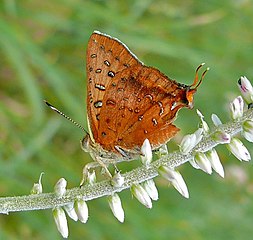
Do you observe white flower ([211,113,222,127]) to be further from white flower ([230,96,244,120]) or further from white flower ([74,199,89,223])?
white flower ([74,199,89,223])

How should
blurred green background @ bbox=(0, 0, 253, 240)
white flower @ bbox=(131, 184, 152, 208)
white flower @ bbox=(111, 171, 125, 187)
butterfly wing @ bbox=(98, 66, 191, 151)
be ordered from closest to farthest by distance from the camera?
1. white flower @ bbox=(111, 171, 125, 187)
2. white flower @ bbox=(131, 184, 152, 208)
3. butterfly wing @ bbox=(98, 66, 191, 151)
4. blurred green background @ bbox=(0, 0, 253, 240)

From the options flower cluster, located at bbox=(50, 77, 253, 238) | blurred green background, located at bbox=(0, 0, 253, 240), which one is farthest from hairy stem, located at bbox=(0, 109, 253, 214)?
blurred green background, located at bbox=(0, 0, 253, 240)

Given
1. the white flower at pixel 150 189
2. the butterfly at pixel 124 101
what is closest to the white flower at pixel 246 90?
the butterfly at pixel 124 101

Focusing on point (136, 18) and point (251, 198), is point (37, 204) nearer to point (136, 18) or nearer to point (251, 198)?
point (136, 18)

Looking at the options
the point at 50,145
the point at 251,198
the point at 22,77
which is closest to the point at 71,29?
the point at 22,77

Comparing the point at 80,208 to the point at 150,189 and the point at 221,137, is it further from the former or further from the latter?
the point at 221,137

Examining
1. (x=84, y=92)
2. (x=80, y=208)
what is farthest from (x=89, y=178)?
(x=84, y=92)
